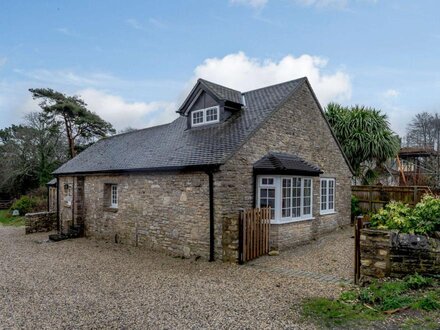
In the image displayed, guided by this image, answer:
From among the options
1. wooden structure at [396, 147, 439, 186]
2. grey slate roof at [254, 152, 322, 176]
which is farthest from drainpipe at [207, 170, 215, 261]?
wooden structure at [396, 147, 439, 186]

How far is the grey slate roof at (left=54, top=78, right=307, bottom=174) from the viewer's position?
1062cm

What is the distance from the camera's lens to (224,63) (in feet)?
65.8

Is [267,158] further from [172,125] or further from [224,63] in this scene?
[224,63]

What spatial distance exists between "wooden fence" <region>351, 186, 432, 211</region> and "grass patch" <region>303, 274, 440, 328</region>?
11.0m

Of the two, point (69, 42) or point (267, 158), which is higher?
point (69, 42)

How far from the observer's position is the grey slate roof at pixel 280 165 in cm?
1047

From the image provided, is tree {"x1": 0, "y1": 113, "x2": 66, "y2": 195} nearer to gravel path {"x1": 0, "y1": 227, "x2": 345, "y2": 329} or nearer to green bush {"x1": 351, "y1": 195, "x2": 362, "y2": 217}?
gravel path {"x1": 0, "y1": 227, "x2": 345, "y2": 329}

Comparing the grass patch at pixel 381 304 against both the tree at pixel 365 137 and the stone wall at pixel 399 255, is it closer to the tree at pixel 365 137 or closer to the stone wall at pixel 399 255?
the stone wall at pixel 399 255

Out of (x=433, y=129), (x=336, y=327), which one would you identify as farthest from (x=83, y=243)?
(x=433, y=129)

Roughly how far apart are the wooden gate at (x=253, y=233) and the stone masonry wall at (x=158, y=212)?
2.97 feet

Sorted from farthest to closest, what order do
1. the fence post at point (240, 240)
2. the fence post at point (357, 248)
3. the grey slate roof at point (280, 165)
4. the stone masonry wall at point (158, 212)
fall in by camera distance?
the grey slate roof at point (280, 165)
the stone masonry wall at point (158, 212)
the fence post at point (240, 240)
the fence post at point (357, 248)

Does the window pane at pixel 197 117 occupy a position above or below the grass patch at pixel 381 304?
above

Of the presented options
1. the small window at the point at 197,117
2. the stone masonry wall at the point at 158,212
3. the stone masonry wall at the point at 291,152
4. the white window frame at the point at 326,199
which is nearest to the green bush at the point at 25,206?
the stone masonry wall at the point at 158,212

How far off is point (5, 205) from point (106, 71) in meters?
26.0
